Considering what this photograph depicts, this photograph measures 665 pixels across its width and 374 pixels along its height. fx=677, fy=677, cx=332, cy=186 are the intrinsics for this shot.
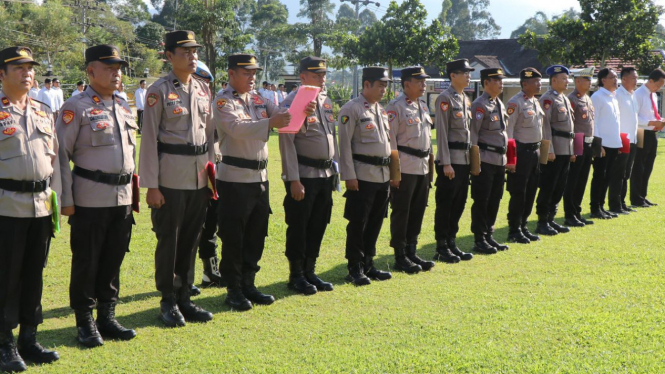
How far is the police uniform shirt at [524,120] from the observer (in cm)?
830

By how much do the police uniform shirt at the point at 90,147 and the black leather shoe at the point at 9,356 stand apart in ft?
2.99

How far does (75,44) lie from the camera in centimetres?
4341

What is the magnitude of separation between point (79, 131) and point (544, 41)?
23.5 m

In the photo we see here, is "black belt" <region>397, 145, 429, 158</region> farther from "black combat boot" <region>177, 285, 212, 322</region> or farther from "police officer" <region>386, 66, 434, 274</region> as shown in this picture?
"black combat boot" <region>177, 285, 212, 322</region>

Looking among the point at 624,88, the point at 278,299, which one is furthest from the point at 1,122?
the point at 624,88

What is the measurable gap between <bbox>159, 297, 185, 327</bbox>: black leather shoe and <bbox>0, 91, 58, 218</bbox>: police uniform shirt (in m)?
1.22

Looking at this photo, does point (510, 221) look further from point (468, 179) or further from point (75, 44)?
point (75, 44)

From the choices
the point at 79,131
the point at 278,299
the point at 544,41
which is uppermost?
the point at 544,41

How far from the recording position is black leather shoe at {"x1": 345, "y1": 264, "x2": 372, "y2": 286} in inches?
249

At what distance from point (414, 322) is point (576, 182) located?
5.51 meters

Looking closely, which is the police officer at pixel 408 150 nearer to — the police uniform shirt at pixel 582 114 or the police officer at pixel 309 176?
the police officer at pixel 309 176

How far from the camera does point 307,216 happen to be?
607 centimetres

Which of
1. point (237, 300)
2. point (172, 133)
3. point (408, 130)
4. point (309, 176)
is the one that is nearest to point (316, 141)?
point (309, 176)

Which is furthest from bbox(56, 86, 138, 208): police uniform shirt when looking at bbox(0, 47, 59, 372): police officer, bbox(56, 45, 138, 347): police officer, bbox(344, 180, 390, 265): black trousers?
bbox(344, 180, 390, 265): black trousers
